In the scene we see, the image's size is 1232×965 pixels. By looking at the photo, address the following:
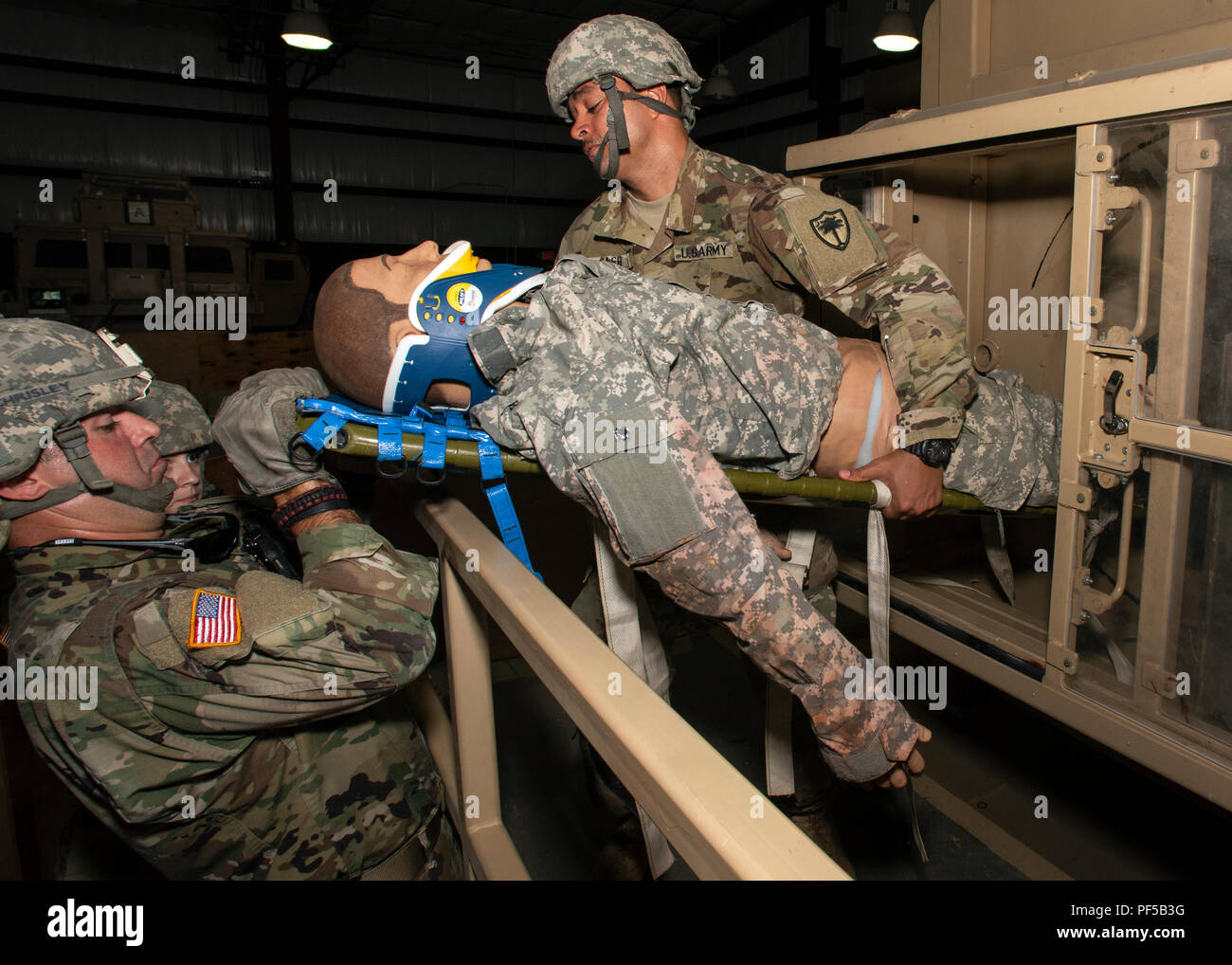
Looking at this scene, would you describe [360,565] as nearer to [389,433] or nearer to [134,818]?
[389,433]

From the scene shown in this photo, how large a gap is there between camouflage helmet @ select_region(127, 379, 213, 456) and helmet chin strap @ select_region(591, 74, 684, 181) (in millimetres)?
1283

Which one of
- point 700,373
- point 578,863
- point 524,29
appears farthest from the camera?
point 524,29

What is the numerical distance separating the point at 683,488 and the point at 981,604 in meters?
1.37

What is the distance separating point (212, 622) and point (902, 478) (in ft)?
4.61

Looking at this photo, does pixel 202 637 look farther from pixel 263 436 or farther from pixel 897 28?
pixel 897 28

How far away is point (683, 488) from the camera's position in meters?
1.26

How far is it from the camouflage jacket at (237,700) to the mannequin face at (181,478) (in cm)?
19

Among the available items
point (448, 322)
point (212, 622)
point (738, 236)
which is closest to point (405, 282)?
point (448, 322)

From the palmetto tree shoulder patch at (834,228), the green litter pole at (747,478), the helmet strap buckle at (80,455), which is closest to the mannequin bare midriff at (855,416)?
the green litter pole at (747,478)

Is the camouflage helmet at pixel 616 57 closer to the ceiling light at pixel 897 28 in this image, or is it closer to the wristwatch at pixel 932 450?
the wristwatch at pixel 932 450

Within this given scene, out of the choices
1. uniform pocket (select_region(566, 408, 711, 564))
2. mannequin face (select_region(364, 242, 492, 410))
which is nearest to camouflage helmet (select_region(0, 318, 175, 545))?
mannequin face (select_region(364, 242, 492, 410))

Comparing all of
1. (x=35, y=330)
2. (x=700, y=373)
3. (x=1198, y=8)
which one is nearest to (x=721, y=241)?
(x=700, y=373)

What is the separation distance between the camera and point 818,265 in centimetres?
184

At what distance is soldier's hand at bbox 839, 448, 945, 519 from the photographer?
5.59ft
